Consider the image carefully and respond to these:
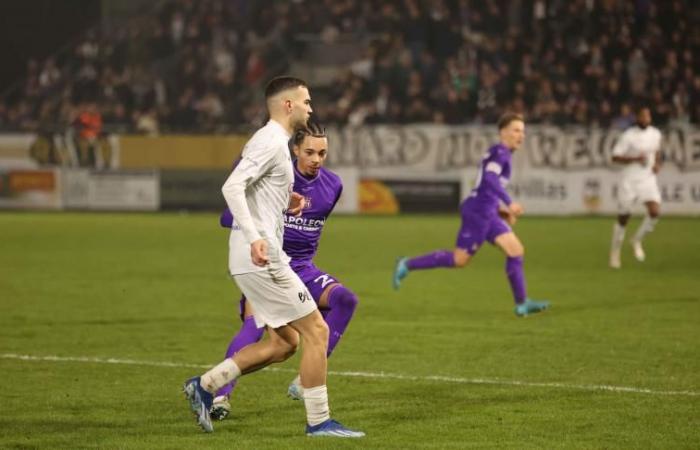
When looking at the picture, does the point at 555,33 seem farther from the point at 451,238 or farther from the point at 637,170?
the point at 637,170

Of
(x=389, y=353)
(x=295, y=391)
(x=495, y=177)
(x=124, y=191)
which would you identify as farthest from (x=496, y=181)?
(x=124, y=191)

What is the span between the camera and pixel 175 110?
3466 cm

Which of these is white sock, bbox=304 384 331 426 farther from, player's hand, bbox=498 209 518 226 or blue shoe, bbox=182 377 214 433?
player's hand, bbox=498 209 518 226

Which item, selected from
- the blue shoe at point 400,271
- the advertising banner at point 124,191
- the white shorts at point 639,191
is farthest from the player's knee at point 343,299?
the advertising banner at point 124,191

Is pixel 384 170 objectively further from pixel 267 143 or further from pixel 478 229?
pixel 267 143

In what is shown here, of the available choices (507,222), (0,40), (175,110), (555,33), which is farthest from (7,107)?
(507,222)

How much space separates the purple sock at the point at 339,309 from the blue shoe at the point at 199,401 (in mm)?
1286

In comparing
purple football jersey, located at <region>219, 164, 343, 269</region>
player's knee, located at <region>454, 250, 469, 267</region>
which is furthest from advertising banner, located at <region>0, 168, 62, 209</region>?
purple football jersey, located at <region>219, 164, 343, 269</region>

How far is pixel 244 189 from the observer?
273 inches

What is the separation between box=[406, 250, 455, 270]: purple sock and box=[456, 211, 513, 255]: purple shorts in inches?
15.5

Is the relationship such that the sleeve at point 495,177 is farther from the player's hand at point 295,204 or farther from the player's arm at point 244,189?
the player's arm at point 244,189

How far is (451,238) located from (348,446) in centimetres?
1670

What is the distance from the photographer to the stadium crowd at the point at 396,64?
101ft

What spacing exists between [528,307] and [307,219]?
220 inches
